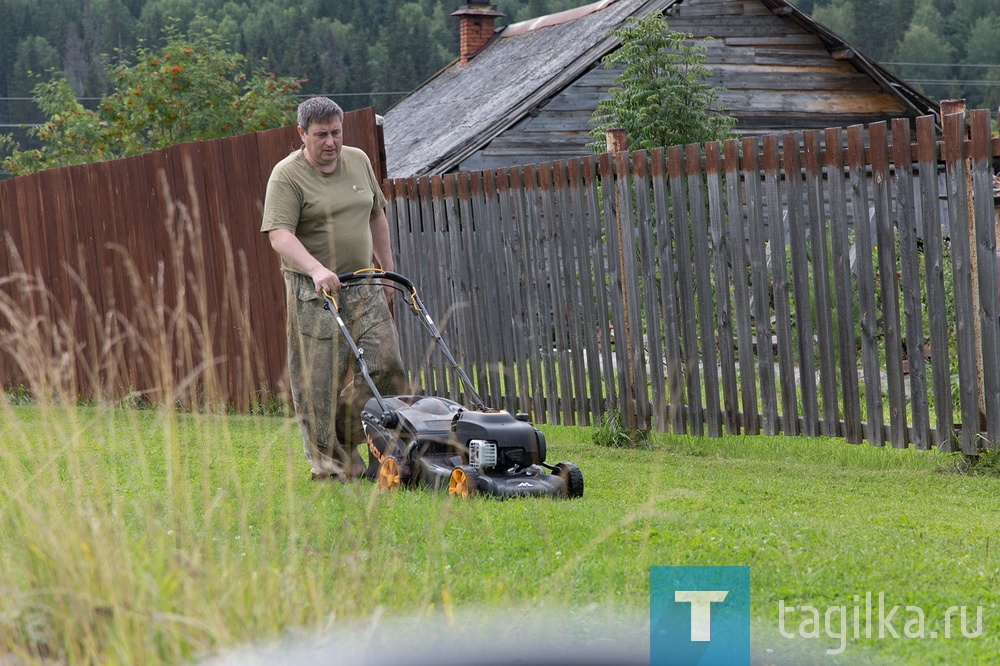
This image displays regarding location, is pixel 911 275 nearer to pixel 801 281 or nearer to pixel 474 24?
pixel 801 281

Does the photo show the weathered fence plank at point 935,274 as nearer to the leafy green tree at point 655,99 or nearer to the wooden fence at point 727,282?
the wooden fence at point 727,282

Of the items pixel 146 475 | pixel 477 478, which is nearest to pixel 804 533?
pixel 477 478

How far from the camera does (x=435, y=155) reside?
1747cm

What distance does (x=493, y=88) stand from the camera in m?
20.7

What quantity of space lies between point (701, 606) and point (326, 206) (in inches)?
127

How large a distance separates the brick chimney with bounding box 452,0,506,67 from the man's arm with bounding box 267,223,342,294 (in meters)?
20.9

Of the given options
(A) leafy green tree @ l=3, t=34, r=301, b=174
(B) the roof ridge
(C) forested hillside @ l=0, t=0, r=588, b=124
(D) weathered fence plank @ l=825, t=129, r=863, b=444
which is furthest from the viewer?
(C) forested hillside @ l=0, t=0, r=588, b=124

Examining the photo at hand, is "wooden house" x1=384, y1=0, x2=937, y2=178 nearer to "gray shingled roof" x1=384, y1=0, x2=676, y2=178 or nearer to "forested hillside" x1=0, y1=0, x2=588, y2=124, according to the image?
"gray shingled roof" x1=384, y1=0, x2=676, y2=178

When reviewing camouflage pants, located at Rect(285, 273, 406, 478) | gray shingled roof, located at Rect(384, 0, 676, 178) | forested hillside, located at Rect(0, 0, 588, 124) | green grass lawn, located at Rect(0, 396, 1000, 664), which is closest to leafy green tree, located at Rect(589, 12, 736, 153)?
gray shingled roof, located at Rect(384, 0, 676, 178)

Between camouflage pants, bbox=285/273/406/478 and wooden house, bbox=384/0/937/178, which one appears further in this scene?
wooden house, bbox=384/0/937/178

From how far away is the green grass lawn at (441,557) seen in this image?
9.87 feet

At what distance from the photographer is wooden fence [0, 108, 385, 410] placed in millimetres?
9922

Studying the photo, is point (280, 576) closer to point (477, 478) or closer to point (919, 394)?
point (477, 478)

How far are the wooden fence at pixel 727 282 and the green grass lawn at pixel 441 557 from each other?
2.36 ft
